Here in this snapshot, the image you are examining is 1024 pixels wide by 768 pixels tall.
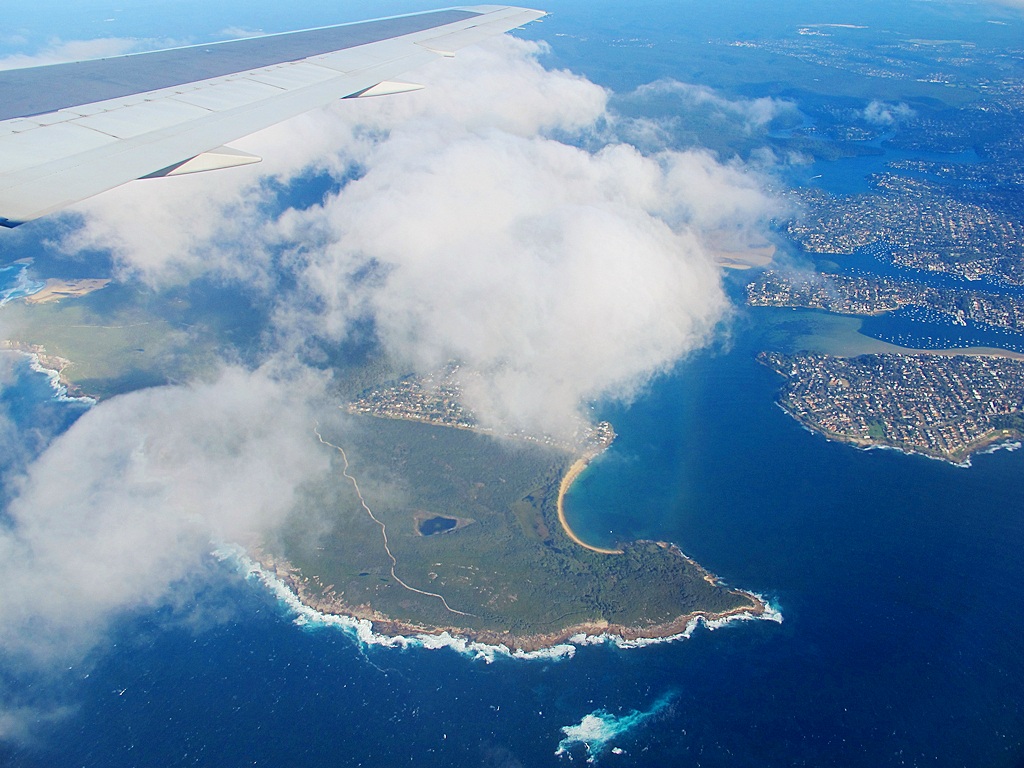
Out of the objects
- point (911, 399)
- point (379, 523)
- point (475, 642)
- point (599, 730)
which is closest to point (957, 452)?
point (911, 399)

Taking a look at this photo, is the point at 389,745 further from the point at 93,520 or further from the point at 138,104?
the point at 138,104

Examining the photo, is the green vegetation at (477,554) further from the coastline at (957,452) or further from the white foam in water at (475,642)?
the coastline at (957,452)

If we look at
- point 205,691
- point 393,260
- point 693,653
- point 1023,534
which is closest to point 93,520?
point 205,691

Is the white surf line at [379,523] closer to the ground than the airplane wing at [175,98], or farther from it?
closer to the ground

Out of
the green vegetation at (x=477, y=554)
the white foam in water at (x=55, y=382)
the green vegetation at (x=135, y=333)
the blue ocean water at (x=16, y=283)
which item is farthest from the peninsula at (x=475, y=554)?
the blue ocean water at (x=16, y=283)

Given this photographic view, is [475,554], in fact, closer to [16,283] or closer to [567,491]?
[567,491]

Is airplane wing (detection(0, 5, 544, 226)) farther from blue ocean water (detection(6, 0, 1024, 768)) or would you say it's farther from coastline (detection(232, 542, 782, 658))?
blue ocean water (detection(6, 0, 1024, 768))
